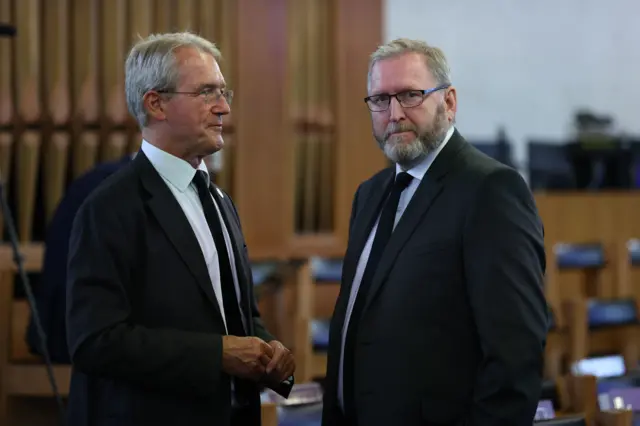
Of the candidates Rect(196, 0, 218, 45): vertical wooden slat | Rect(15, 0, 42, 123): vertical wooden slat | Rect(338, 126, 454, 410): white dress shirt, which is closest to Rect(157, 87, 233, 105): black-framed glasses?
Rect(338, 126, 454, 410): white dress shirt

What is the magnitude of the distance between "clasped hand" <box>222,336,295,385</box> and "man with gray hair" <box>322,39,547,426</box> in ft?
0.52

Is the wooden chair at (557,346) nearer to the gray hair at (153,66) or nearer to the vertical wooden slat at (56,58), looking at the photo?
the vertical wooden slat at (56,58)

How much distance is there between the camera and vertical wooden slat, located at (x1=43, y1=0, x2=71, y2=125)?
15.2 feet

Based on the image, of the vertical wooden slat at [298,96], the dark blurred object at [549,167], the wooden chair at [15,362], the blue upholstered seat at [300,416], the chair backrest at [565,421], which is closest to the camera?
the chair backrest at [565,421]

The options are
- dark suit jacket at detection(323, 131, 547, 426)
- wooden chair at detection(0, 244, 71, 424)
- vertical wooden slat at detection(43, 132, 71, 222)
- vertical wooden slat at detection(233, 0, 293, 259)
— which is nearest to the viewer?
dark suit jacket at detection(323, 131, 547, 426)

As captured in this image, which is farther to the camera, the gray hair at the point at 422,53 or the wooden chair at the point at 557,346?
the wooden chair at the point at 557,346

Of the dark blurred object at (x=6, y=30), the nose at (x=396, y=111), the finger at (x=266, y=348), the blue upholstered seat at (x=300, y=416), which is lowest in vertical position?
the blue upholstered seat at (x=300, y=416)

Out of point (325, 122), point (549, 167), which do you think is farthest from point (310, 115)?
point (549, 167)

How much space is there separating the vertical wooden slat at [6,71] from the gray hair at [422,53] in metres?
3.26

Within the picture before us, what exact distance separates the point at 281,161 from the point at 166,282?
3.52 meters

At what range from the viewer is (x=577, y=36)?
828 centimetres

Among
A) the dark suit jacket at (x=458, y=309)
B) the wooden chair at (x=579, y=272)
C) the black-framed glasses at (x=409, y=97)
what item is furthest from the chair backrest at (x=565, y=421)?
the wooden chair at (x=579, y=272)

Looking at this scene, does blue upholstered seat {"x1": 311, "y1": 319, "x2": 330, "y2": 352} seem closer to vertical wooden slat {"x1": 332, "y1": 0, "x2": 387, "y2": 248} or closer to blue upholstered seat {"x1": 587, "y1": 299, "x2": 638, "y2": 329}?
vertical wooden slat {"x1": 332, "y1": 0, "x2": 387, "y2": 248}

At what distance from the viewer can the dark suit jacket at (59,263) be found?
9.37ft
